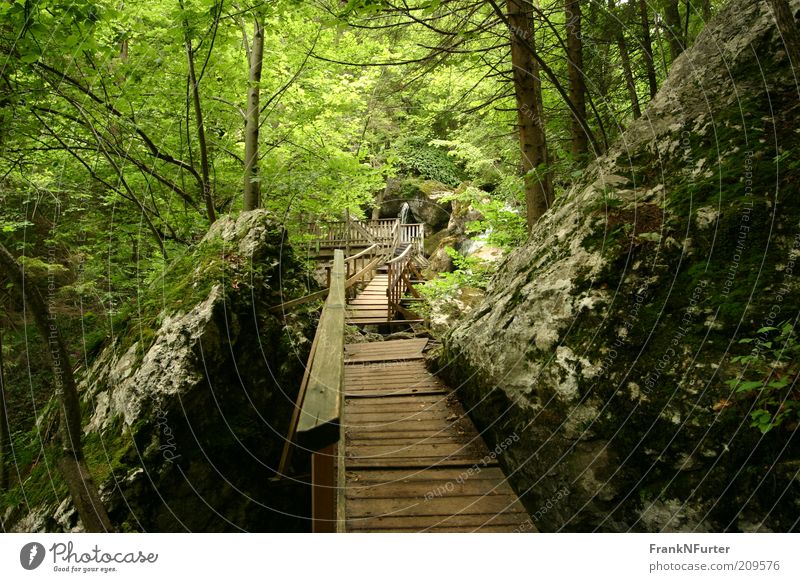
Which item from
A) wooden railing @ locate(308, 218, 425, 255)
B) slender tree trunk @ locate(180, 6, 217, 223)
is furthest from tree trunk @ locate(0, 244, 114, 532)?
wooden railing @ locate(308, 218, 425, 255)

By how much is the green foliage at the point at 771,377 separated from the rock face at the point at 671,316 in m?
0.05

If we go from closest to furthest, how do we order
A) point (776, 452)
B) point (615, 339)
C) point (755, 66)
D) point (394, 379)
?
point (776, 452)
point (615, 339)
point (755, 66)
point (394, 379)

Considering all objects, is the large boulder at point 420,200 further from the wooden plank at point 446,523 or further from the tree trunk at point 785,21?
the wooden plank at point 446,523

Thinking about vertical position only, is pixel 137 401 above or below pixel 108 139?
below

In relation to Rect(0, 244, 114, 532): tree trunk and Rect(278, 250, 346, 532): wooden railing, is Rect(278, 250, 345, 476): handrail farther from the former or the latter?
Rect(0, 244, 114, 532): tree trunk

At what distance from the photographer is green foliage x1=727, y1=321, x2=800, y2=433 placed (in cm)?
202

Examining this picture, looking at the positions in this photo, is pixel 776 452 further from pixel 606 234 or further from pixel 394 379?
pixel 394 379

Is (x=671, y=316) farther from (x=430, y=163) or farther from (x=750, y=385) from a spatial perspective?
(x=430, y=163)

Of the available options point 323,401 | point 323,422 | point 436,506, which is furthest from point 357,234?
point 323,422

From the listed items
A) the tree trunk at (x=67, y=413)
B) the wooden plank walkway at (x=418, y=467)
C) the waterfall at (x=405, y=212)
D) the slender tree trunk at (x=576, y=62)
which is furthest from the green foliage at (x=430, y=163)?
the tree trunk at (x=67, y=413)

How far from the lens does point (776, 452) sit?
1993 millimetres

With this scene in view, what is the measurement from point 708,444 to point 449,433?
96.9 inches

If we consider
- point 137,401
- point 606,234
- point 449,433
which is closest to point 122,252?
point 137,401

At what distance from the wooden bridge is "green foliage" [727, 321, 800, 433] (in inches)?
68.8
